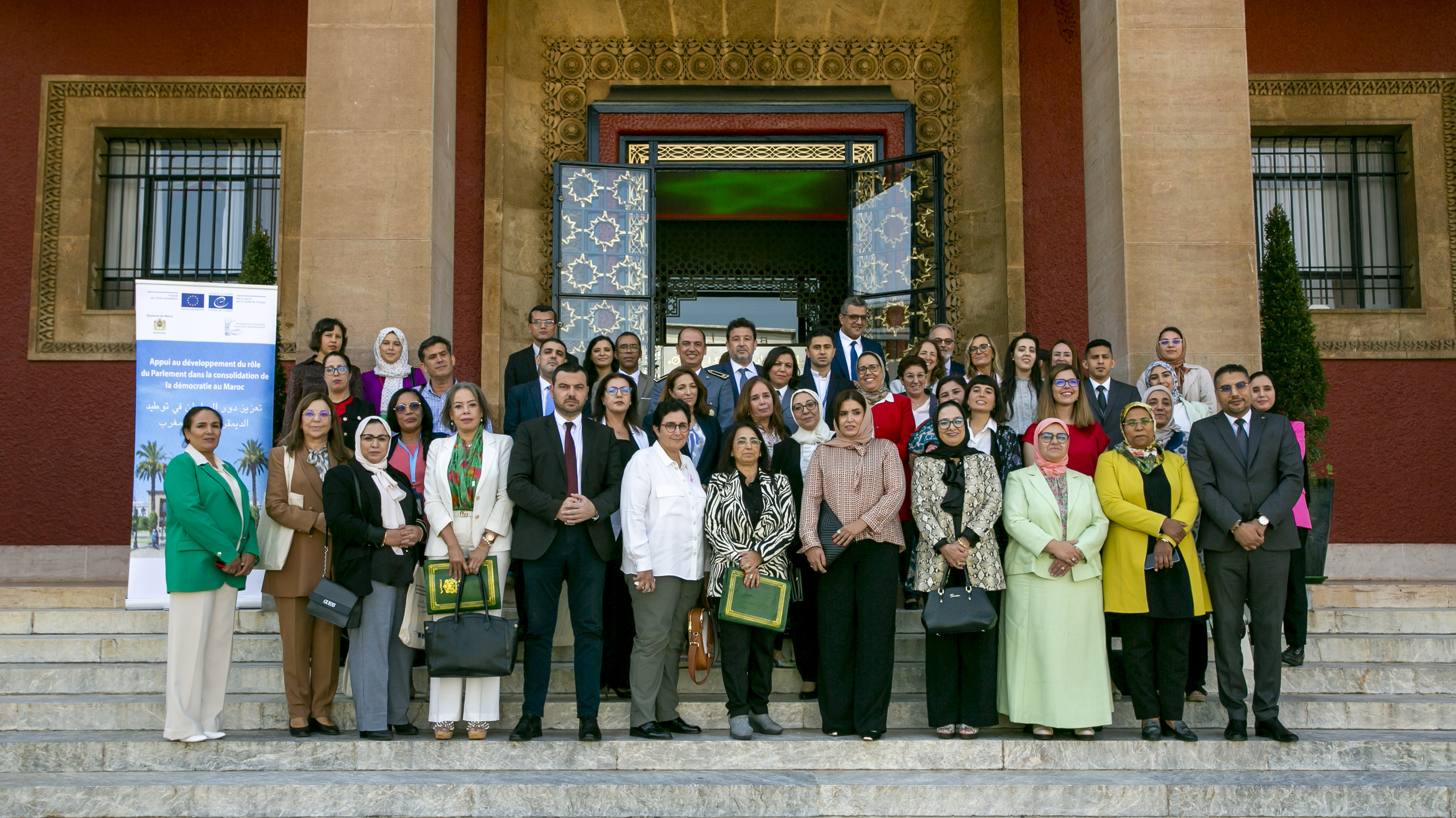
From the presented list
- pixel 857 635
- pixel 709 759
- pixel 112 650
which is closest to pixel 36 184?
pixel 112 650

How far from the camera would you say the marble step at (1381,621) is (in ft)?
24.3

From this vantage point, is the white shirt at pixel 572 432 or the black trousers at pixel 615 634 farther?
the black trousers at pixel 615 634

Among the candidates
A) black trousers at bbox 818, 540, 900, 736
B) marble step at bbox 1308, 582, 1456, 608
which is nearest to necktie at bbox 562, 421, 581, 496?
black trousers at bbox 818, 540, 900, 736

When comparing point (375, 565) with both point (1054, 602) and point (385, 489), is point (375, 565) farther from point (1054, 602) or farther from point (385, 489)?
point (1054, 602)

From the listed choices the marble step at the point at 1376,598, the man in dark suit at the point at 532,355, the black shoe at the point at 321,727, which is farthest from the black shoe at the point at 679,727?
the marble step at the point at 1376,598

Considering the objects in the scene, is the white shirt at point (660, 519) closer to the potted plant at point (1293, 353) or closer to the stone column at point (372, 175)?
the stone column at point (372, 175)

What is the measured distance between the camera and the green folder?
616 cm

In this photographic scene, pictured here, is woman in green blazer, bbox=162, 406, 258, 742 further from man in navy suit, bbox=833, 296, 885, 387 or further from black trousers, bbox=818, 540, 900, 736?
man in navy suit, bbox=833, 296, 885, 387

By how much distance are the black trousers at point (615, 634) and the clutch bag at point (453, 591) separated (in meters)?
0.76

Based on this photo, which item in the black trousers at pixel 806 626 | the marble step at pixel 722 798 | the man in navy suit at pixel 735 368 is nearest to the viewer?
the marble step at pixel 722 798

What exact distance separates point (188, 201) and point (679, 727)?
8376 mm

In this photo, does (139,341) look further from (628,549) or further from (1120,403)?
(1120,403)

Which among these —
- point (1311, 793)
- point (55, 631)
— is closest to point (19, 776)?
point (55, 631)

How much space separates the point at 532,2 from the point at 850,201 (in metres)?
3.68
